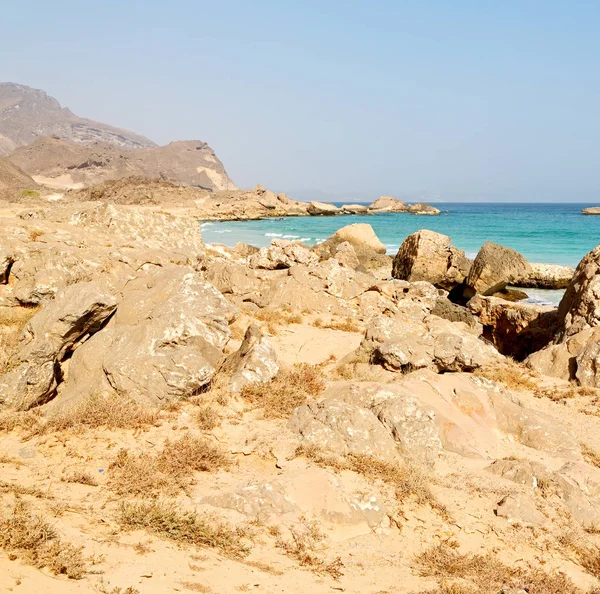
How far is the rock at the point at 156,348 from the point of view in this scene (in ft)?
24.6

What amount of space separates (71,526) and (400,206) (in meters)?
A: 125

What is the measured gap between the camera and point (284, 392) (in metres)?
8.33

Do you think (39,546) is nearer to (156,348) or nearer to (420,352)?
(156,348)

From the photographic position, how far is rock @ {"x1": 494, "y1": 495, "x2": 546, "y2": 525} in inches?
222

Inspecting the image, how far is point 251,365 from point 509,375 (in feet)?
19.1

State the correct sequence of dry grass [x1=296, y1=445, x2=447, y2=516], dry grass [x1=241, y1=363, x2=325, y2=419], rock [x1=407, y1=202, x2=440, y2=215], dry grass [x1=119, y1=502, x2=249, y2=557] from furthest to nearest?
rock [x1=407, y1=202, x2=440, y2=215], dry grass [x1=241, y1=363, x2=325, y2=419], dry grass [x1=296, y1=445, x2=447, y2=516], dry grass [x1=119, y1=502, x2=249, y2=557]

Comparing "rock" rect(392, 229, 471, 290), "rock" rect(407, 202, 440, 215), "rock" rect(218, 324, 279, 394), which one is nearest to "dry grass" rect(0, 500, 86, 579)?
"rock" rect(218, 324, 279, 394)

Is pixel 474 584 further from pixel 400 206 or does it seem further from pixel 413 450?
pixel 400 206

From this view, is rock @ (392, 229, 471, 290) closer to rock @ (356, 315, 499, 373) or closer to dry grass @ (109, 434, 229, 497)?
rock @ (356, 315, 499, 373)

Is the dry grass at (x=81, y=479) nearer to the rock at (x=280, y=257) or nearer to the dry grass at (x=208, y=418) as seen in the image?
the dry grass at (x=208, y=418)

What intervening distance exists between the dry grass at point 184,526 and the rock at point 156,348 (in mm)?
2822

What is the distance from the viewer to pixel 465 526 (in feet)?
18.1

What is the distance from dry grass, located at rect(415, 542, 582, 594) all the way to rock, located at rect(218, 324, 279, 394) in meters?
4.24

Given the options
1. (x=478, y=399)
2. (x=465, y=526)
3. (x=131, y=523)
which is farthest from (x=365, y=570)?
(x=478, y=399)
